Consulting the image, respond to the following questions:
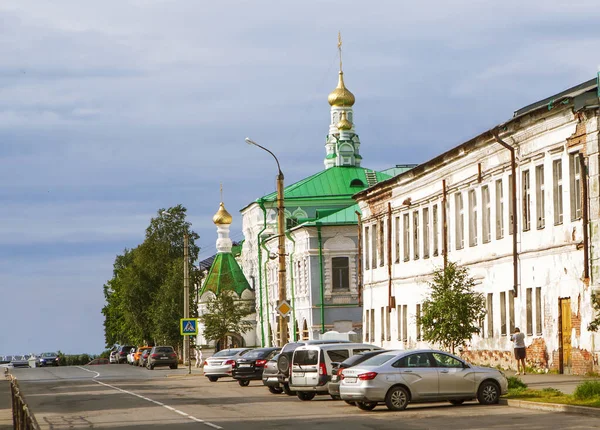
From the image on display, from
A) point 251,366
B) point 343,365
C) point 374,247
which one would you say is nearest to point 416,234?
point 374,247

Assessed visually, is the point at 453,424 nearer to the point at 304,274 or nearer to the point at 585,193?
the point at 585,193

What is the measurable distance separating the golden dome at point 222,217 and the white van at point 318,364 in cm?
7805

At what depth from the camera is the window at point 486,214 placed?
46594 mm

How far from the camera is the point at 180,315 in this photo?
4104 inches

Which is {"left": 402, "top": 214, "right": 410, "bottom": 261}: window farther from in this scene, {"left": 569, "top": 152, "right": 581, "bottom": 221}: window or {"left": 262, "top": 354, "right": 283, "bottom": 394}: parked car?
{"left": 262, "top": 354, "right": 283, "bottom": 394}: parked car

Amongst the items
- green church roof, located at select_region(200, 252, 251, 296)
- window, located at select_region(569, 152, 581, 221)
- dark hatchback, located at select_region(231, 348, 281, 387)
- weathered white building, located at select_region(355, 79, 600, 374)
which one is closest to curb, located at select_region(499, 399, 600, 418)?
weathered white building, located at select_region(355, 79, 600, 374)

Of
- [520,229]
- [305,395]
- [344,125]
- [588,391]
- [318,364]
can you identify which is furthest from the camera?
[344,125]

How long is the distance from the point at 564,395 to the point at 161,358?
5211cm

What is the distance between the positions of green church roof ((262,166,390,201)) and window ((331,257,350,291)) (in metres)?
12.7

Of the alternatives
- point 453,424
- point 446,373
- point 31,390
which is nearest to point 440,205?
point 31,390

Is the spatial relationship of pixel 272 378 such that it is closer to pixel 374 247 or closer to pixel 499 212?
pixel 499 212

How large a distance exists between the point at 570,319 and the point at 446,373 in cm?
1163

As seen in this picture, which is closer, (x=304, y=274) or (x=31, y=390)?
(x=31, y=390)

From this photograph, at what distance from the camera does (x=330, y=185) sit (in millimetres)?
94250
